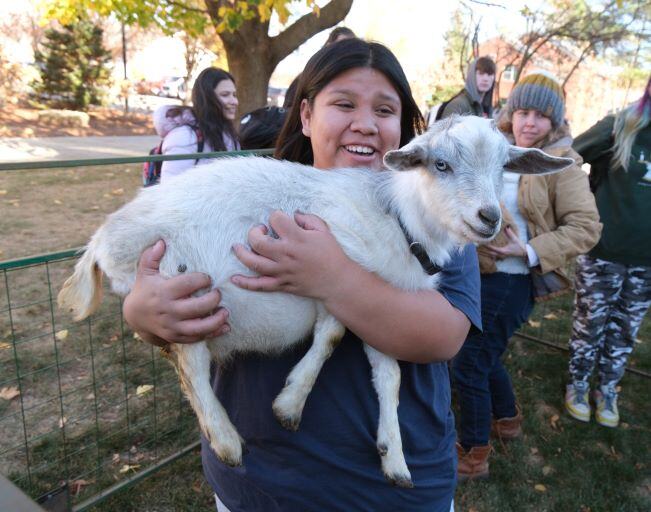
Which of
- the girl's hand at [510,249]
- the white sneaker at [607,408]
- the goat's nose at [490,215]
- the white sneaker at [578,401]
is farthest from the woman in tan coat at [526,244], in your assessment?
the goat's nose at [490,215]

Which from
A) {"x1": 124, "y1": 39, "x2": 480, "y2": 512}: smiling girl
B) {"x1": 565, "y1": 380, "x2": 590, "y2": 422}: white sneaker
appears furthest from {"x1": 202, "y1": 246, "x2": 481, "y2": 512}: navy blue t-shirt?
{"x1": 565, "y1": 380, "x2": 590, "y2": 422}: white sneaker

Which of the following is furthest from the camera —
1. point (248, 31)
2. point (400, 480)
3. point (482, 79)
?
point (248, 31)

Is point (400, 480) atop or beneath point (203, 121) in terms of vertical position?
beneath

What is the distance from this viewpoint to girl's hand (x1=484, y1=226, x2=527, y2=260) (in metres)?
3.12

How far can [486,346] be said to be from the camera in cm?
327

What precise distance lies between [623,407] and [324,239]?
12.9ft

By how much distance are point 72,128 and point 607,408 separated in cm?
1709

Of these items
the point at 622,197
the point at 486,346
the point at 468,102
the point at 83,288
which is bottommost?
the point at 486,346

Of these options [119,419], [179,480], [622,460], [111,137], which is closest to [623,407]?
[622,460]

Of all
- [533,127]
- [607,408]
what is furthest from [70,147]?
[607,408]

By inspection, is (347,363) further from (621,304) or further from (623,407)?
(623,407)

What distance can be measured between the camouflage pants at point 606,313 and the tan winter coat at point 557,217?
0.70 m

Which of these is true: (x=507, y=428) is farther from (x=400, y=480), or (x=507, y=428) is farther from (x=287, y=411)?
(x=287, y=411)

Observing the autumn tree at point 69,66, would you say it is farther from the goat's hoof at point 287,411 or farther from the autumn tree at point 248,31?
the goat's hoof at point 287,411
